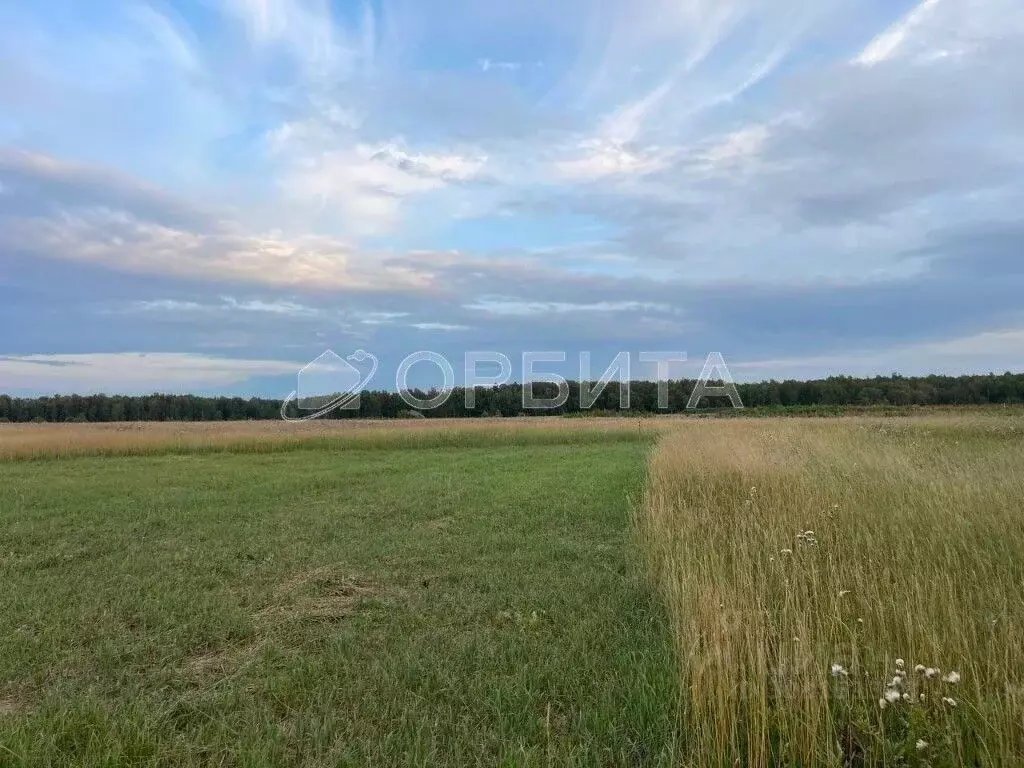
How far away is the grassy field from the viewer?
2.95m

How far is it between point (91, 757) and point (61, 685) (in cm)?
104

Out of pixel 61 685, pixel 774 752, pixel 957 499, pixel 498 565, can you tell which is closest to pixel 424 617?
pixel 498 565

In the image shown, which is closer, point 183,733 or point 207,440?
point 183,733

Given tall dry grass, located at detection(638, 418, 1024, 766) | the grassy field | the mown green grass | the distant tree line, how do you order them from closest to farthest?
tall dry grass, located at detection(638, 418, 1024, 766)
the grassy field
the mown green grass
the distant tree line

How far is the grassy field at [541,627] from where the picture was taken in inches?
116

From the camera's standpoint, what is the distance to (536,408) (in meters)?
67.2

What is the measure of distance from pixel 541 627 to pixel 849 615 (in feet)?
6.69

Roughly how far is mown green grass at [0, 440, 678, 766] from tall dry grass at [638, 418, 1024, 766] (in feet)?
1.20

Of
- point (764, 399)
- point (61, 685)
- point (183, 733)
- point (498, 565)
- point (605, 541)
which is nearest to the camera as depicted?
point (183, 733)

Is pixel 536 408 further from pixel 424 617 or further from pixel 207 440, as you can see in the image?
pixel 424 617

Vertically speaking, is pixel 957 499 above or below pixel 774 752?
above

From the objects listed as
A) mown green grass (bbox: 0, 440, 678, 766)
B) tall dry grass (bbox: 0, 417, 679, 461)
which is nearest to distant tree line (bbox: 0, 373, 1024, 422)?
tall dry grass (bbox: 0, 417, 679, 461)

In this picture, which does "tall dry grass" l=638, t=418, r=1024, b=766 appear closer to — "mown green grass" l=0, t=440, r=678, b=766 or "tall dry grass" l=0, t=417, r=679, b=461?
"mown green grass" l=0, t=440, r=678, b=766

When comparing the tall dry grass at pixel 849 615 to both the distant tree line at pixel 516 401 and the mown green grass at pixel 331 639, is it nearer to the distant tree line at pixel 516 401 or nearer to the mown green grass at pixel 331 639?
the mown green grass at pixel 331 639
